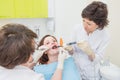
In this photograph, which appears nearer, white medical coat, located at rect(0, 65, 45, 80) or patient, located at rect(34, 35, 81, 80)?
white medical coat, located at rect(0, 65, 45, 80)

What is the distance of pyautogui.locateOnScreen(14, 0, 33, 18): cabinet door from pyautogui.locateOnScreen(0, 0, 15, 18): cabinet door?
0.23ft

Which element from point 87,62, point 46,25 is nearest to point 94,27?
point 87,62

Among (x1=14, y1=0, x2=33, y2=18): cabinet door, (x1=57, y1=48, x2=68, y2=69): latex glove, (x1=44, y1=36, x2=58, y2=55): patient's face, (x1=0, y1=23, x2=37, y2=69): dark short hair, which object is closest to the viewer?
(x1=0, y1=23, x2=37, y2=69): dark short hair

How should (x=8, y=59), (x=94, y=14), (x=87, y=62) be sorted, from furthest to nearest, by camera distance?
(x=87, y=62)
(x=94, y=14)
(x=8, y=59)

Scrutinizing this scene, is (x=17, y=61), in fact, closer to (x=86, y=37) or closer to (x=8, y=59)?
(x=8, y=59)

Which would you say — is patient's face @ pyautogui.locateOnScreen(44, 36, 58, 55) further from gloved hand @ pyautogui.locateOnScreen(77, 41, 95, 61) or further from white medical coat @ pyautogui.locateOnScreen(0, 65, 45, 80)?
white medical coat @ pyautogui.locateOnScreen(0, 65, 45, 80)

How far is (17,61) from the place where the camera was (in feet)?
3.59

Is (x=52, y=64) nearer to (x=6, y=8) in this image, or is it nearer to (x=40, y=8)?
(x=6, y=8)

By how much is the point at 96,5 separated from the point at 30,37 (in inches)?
33.6

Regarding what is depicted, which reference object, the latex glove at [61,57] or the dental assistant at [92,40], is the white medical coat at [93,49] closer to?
the dental assistant at [92,40]

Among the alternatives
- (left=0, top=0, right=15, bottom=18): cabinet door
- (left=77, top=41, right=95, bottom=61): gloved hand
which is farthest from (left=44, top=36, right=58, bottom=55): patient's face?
(left=0, top=0, right=15, bottom=18): cabinet door

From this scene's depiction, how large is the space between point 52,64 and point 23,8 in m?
0.91

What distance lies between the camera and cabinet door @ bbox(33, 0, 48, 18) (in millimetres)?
2527

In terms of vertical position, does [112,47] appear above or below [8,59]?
below
